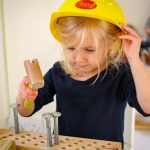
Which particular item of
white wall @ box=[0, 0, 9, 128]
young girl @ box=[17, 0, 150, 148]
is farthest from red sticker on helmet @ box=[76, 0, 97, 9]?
white wall @ box=[0, 0, 9, 128]

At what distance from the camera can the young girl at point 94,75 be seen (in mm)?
491

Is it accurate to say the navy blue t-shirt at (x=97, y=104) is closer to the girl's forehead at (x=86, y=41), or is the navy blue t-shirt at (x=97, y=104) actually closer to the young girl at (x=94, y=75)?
the young girl at (x=94, y=75)

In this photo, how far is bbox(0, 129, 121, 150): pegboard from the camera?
44cm

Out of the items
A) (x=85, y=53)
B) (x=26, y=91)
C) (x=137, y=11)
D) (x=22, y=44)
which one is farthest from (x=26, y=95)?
(x=137, y=11)

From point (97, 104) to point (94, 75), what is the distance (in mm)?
68

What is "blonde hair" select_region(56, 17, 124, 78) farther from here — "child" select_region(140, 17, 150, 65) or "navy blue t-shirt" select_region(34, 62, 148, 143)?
"child" select_region(140, 17, 150, 65)

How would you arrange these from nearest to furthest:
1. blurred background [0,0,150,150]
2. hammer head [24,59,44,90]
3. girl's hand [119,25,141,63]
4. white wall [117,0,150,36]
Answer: hammer head [24,59,44,90] → girl's hand [119,25,141,63] → blurred background [0,0,150,150] → white wall [117,0,150,36]

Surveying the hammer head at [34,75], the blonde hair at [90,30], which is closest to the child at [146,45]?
the blonde hair at [90,30]

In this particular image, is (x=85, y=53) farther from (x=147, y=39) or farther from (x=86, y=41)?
(x=147, y=39)

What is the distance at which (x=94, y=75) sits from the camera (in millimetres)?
604

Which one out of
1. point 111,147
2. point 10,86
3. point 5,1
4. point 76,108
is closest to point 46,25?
point 5,1

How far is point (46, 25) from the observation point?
90 centimetres

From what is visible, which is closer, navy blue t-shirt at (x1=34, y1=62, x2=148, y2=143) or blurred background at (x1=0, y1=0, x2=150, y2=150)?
navy blue t-shirt at (x1=34, y1=62, x2=148, y2=143)

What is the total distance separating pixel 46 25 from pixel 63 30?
37 cm
